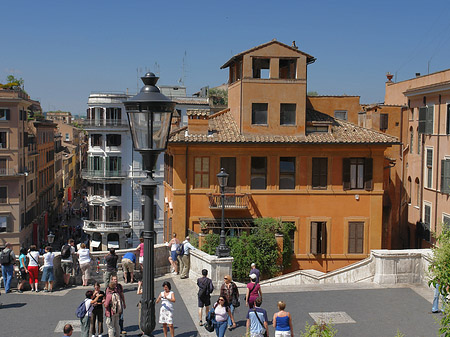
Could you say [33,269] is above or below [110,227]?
above

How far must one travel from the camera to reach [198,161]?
27.1 meters

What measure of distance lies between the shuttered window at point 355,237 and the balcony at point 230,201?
17.1ft

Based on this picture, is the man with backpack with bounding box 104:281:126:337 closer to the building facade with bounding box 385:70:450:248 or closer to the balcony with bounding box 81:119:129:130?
the building facade with bounding box 385:70:450:248

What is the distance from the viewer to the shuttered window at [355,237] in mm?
28188

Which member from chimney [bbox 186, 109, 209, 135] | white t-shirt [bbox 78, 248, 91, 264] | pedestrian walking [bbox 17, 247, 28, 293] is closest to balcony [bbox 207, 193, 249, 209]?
chimney [bbox 186, 109, 209, 135]

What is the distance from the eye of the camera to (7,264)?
18.0 m

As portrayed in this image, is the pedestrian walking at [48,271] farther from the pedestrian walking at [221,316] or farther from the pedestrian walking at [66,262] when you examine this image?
the pedestrian walking at [221,316]

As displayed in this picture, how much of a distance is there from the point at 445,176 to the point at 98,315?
2293 cm

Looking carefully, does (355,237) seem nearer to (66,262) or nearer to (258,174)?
(258,174)

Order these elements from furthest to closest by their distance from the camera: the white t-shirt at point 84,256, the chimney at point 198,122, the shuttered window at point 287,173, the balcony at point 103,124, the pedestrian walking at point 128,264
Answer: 1. the balcony at point 103,124
2. the shuttered window at point 287,173
3. the chimney at point 198,122
4. the pedestrian walking at point 128,264
5. the white t-shirt at point 84,256

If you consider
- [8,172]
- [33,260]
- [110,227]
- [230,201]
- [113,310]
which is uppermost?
[230,201]

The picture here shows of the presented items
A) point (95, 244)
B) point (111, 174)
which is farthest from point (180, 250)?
point (111, 174)

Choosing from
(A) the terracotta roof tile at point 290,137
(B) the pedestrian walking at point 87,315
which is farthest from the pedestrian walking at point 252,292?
(A) the terracotta roof tile at point 290,137

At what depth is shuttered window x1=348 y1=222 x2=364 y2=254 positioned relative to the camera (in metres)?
28.2
